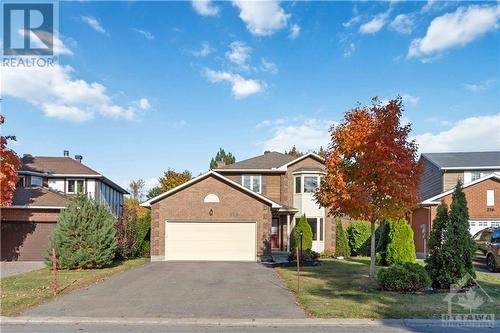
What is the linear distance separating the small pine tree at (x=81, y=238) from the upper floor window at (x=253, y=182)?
12216 millimetres

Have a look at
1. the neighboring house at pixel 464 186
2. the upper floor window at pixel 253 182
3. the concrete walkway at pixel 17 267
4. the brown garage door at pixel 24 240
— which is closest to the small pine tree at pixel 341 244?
the neighboring house at pixel 464 186

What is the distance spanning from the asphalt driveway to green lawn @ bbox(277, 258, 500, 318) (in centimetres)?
59

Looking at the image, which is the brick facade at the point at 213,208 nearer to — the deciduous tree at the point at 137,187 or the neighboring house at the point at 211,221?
the neighboring house at the point at 211,221

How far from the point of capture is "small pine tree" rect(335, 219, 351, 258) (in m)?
26.8

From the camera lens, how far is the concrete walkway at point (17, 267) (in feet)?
59.0

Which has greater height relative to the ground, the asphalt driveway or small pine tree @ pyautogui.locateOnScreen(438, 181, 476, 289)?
small pine tree @ pyautogui.locateOnScreen(438, 181, 476, 289)

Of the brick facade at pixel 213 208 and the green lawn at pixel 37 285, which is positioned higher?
the brick facade at pixel 213 208

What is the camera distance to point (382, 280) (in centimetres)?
1265

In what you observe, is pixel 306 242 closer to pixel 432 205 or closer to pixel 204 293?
pixel 432 205

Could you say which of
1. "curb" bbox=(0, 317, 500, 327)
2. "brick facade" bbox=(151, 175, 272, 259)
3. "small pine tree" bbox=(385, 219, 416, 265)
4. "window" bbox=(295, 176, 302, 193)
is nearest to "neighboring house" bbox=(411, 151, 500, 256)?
"small pine tree" bbox=(385, 219, 416, 265)

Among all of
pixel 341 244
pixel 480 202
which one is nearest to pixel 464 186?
pixel 480 202

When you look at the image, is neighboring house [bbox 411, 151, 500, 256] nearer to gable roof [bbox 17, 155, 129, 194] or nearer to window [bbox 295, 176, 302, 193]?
window [bbox 295, 176, 302, 193]

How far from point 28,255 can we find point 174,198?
8.82 metres

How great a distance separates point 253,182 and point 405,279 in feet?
58.8
